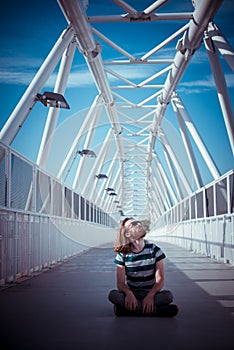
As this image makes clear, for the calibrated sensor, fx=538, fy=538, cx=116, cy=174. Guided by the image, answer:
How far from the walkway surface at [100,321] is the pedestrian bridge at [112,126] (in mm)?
122

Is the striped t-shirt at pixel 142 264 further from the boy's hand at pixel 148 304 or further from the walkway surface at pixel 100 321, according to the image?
the walkway surface at pixel 100 321

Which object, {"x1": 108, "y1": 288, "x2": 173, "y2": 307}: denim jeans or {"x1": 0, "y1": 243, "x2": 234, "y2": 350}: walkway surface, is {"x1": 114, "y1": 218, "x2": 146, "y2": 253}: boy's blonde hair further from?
{"x1": 0, "y1": 243, "x2": 234, "y2": 350}: walkway surface

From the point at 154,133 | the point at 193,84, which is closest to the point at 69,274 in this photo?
the point at 193,84

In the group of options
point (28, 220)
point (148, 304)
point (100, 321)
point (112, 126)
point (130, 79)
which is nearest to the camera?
point (100, 321)

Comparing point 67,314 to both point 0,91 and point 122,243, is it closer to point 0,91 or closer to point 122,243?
point 122,243

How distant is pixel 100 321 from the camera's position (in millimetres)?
5484

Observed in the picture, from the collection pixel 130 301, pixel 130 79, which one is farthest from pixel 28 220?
pixel 130 79

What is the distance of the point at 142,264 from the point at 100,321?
0.73m

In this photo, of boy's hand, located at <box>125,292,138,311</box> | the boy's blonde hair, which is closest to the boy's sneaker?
boy's hand, located at <box>125,292,138,311</box>

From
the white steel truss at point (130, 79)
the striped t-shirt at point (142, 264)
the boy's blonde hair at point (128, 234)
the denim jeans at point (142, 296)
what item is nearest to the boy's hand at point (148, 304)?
the denim jeans at point (142, 296)

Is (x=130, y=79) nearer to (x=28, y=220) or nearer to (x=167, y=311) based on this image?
(x=28, y=220)

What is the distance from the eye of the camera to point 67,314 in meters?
5.98

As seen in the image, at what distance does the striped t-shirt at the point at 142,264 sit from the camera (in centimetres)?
568

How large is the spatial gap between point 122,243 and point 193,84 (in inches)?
886
